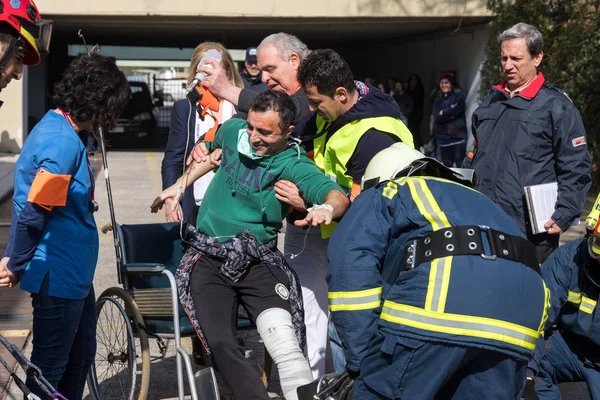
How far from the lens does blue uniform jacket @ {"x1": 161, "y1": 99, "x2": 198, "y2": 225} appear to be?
495cm

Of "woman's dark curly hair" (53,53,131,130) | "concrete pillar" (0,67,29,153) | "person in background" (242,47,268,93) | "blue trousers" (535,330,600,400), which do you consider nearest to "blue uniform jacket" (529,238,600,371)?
"blue trousers" (535,330,600,400)

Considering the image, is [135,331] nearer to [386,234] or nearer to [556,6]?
[386,234]

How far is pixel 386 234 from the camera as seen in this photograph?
2.62 m

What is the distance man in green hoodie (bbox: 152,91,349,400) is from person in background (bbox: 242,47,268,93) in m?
1.77

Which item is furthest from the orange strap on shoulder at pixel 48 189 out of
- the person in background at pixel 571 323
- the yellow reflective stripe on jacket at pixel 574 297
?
the yellow reflective stripe on jacket at pixel 574 297

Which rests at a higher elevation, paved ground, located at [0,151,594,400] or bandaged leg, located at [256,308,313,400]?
bandaged leg, located at [256,308,313,400]

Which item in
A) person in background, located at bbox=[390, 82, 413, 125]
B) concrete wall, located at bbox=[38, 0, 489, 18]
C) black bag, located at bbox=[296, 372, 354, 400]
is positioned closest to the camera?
black bag, located at bbox=[296, 372, 354, 400]

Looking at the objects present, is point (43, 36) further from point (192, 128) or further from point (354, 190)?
→ point (192, 128)

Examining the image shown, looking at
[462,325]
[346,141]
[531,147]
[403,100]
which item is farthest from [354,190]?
[403,100]

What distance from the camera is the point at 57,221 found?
3.31 metres

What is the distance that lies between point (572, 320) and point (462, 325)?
146cm

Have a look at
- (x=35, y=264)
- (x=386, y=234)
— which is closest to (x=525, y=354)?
(x=386, y=234)

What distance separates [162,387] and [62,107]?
76.1 inches

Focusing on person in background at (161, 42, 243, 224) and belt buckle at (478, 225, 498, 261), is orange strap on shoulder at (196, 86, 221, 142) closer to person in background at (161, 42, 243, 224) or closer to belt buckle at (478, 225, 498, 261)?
person in background at (161, 42, 243, 224)
